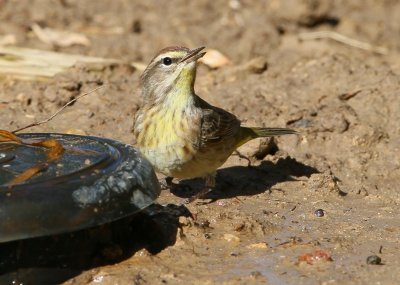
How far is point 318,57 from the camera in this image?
428 inches

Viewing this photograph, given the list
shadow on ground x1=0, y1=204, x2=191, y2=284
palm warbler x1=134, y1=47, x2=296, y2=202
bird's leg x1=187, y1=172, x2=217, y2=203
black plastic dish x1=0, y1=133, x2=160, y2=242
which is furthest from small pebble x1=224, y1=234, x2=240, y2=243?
bird's leg x1=187, y1=172, x2=217, y2=203

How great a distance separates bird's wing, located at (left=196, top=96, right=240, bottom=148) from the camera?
25.5 feet

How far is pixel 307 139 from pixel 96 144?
284cm

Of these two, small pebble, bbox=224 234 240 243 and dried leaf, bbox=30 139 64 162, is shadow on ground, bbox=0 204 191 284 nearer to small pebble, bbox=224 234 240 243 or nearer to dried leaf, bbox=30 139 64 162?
small pebble, bbox=224 234 240 243

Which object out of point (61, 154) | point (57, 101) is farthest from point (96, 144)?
point (57, 101)

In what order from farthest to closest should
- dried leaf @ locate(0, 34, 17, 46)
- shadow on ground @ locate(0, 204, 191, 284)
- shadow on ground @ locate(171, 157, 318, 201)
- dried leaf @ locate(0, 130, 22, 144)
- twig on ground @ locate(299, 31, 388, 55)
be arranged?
1. twig on ground @ locate(299, 31, 388, 55)
2. dried leaf @ locate(0, 34, 17, 46)
3. shadow on ground @ locate(171, 157, 318, 201)
4. dried leaf @ locate(0, 130, 22, 144)
5. shadow on ground @ locate(0, 204, 191, 284)

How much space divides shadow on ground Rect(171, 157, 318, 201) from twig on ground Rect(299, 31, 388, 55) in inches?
152

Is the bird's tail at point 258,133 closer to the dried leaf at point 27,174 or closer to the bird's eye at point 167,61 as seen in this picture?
the bird's eye at point 167,61

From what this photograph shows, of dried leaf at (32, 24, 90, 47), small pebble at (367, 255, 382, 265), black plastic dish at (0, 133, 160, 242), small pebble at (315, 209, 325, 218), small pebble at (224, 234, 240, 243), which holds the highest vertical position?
dried leaf at (32, 24, 90, 47)

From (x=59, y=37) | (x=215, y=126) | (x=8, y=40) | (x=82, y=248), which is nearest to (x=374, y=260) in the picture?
(x=82, y=248)

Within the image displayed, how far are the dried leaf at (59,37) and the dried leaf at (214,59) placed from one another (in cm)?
162

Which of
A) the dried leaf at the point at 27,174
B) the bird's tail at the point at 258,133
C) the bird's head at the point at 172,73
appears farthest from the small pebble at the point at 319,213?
the dried leaf at the point at 27,174

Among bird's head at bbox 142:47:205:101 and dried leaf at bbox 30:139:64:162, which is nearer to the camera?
dried leaf at bbox 30:139:64:162

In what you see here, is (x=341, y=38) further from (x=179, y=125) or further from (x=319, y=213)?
(x=319, y=213)
